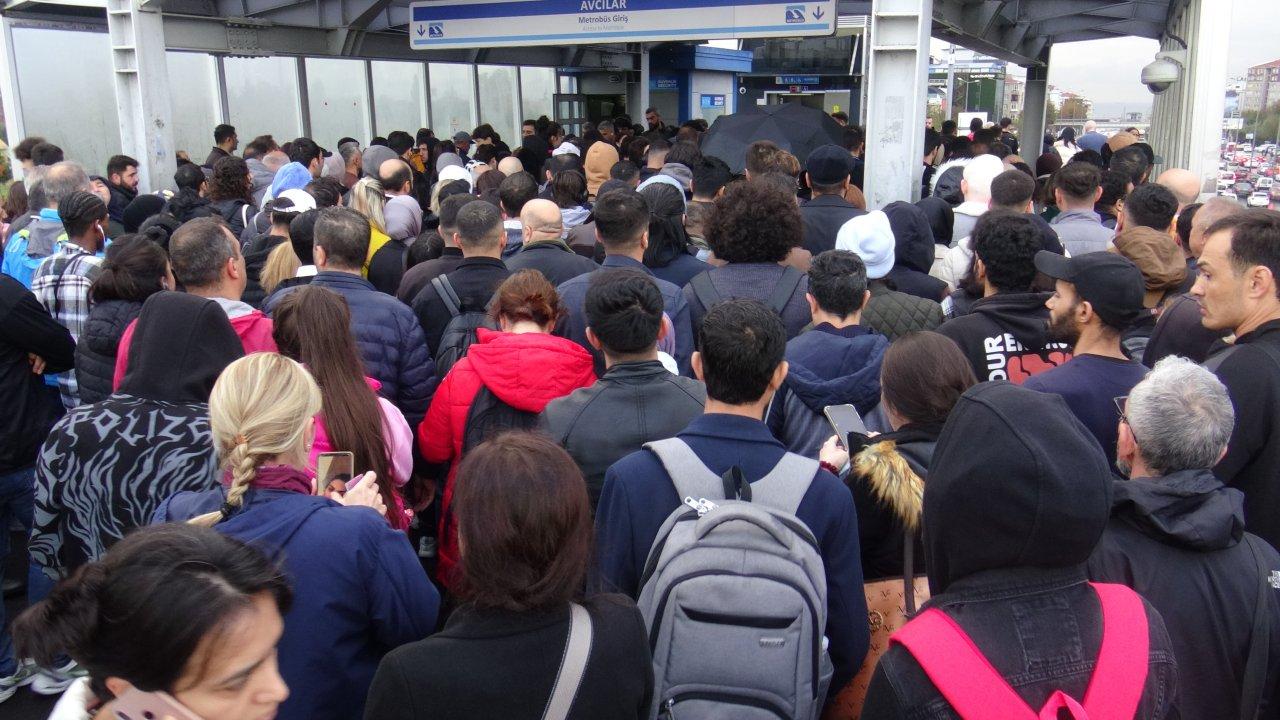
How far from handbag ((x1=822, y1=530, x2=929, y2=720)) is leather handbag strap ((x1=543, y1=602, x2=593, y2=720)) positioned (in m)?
0.94

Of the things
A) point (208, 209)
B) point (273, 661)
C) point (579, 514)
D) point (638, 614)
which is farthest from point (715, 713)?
point (208, 209)

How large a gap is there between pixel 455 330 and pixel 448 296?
241mm

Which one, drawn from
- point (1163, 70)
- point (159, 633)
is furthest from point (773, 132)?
point (159, 633)

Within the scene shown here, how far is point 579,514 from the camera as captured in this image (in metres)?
1.78

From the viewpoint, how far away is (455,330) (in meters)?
4.09

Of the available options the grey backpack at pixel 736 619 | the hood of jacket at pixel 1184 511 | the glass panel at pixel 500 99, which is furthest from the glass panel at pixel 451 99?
the hood of jacket at pixel 1184 511

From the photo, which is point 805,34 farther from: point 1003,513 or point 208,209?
point 1003,513

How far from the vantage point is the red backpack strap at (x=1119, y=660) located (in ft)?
4.82

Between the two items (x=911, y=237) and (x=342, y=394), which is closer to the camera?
(x=342, y=394)

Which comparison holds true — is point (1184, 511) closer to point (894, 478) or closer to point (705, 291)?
point (894, 478)

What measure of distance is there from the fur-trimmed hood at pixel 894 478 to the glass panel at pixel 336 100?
14.6 m

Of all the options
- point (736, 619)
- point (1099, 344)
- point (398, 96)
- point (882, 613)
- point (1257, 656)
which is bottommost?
point (882, 613)

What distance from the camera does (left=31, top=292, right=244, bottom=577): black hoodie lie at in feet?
9.12

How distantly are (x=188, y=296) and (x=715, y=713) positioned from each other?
207 cm
